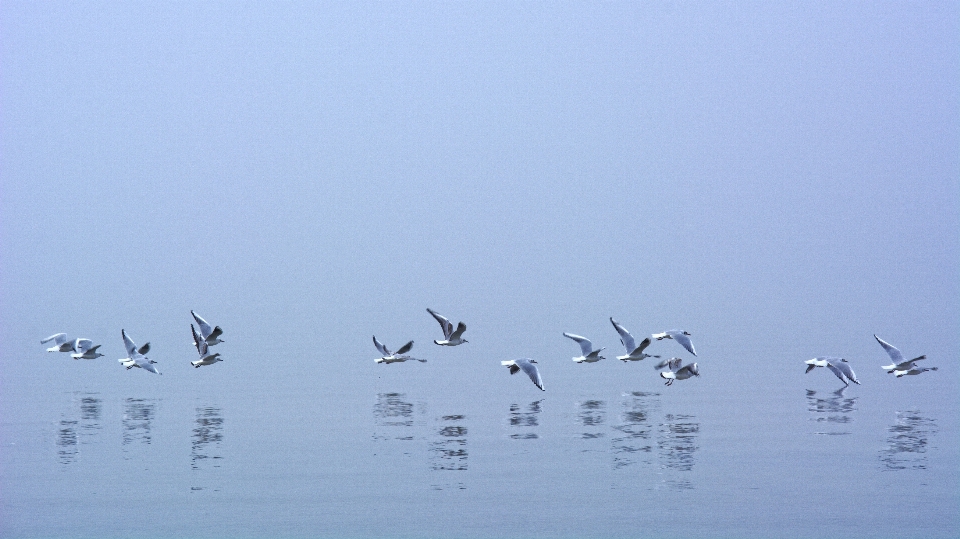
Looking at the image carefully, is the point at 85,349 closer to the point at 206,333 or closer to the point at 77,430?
the point at 206,333

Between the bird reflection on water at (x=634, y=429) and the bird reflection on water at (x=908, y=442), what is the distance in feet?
17.8

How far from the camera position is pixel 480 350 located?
56.8 meters

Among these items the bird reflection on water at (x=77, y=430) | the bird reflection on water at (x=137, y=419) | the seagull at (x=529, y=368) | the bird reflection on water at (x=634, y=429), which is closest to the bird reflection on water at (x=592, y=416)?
the bird reflection on water at (x=634, y=429)

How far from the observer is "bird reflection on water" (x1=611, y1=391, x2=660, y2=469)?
92.7ft

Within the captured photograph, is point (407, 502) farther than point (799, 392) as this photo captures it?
No

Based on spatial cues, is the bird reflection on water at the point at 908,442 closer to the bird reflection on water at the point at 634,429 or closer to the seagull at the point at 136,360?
the bird reflection on water at the point at 634,429

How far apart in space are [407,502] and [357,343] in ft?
124

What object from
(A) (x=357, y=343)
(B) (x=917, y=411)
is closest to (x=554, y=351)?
(A) (x=357, y=343)

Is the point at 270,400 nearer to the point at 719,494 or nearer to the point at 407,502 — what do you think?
the point at 407,502

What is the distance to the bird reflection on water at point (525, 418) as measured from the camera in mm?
31234

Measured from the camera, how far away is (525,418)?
34156 millimetres

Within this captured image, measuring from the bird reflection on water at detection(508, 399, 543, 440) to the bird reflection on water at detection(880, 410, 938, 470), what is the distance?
836 centimetres

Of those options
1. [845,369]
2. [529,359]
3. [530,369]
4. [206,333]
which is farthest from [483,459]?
[845,369]

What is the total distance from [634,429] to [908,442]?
661cm
